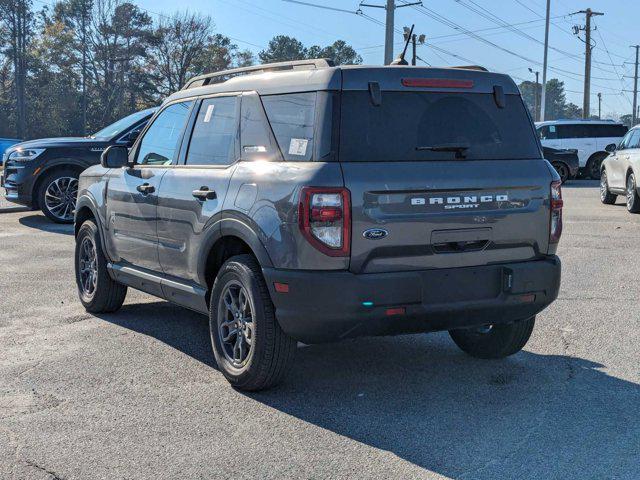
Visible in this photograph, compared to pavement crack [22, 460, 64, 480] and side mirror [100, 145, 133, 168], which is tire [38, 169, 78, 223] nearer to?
side mirror [100, 145, 133, 168]

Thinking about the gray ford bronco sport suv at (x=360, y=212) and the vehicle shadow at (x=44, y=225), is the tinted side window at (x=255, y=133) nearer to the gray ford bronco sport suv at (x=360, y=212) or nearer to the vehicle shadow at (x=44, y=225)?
the gray ford bronco sport suv at (x=360, y=212)

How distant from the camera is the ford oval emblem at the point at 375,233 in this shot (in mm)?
4465

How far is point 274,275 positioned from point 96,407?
1.31 m

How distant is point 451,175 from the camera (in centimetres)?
471

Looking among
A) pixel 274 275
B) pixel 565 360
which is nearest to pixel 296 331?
pixel 274 275

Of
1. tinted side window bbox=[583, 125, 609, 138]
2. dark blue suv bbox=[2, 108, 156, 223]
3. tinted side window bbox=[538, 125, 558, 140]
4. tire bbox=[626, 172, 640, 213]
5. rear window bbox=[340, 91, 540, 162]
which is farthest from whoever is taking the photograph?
tinted side window bbox=[538, 125, 558, 140]

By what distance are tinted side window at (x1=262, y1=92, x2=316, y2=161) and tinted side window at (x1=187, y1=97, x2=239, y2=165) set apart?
42 centimetres

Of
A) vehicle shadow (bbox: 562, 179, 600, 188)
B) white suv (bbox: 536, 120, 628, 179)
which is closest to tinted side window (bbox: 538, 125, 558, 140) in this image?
white suv (bbox: 536, 120, 628, 179)

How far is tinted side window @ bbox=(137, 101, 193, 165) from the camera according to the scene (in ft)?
20.0

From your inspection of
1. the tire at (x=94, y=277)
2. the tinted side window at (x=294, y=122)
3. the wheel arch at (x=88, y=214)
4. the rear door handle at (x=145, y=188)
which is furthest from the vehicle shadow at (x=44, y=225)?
the tinted side window at (x=294, y=122)

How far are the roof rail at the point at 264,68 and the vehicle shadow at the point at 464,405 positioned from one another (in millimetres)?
1976

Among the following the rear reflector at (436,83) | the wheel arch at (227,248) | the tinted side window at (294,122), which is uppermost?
the rear reflector at (436,83)

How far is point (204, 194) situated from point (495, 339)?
2212mm

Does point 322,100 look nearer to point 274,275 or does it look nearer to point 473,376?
point 274,275
